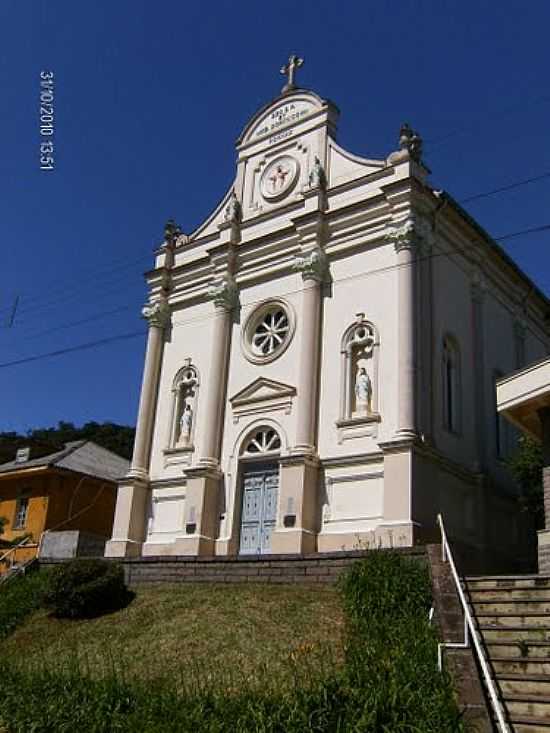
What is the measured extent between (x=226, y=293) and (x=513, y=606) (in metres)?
15.3

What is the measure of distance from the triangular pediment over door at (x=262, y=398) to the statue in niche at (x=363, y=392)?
82.2 inches

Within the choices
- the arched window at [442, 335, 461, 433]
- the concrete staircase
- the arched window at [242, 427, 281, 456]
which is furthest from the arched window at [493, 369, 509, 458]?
the concrete staircase

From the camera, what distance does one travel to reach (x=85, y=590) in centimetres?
1645

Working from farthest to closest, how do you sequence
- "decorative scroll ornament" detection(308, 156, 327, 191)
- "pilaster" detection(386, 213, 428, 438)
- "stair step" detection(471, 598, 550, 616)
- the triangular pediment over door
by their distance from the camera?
"decorative scroll ornament" detection(308, 156, 327, 191), the triangular pediment over door, "pilaster" detection(386, 213, 428, 438), "stair step" detection(471, 598, 550, 616)

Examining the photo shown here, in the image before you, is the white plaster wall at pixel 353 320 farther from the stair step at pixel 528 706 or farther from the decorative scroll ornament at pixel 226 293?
the stair step at pixel 528 706

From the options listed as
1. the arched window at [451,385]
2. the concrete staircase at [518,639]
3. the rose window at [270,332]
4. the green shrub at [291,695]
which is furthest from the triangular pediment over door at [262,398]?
the concrete staircase at [518,639]

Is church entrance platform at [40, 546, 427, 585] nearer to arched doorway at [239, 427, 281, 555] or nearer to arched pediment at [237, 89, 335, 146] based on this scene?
arched doorway at [239, 427, 281, 555]

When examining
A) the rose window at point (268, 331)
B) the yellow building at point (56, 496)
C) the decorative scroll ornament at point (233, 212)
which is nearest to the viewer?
the rose window at point (268, 331)

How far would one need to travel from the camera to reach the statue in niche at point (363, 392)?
20.9 meters

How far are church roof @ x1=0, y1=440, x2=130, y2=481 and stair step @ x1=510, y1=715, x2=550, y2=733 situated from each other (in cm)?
2510

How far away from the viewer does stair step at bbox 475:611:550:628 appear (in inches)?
455

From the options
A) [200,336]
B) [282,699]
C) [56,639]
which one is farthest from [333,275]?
[282,699]

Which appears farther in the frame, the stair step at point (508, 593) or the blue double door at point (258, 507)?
the blue double door at point (258, 507)

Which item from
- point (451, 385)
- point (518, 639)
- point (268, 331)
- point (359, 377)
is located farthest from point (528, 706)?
point (268, 331)
